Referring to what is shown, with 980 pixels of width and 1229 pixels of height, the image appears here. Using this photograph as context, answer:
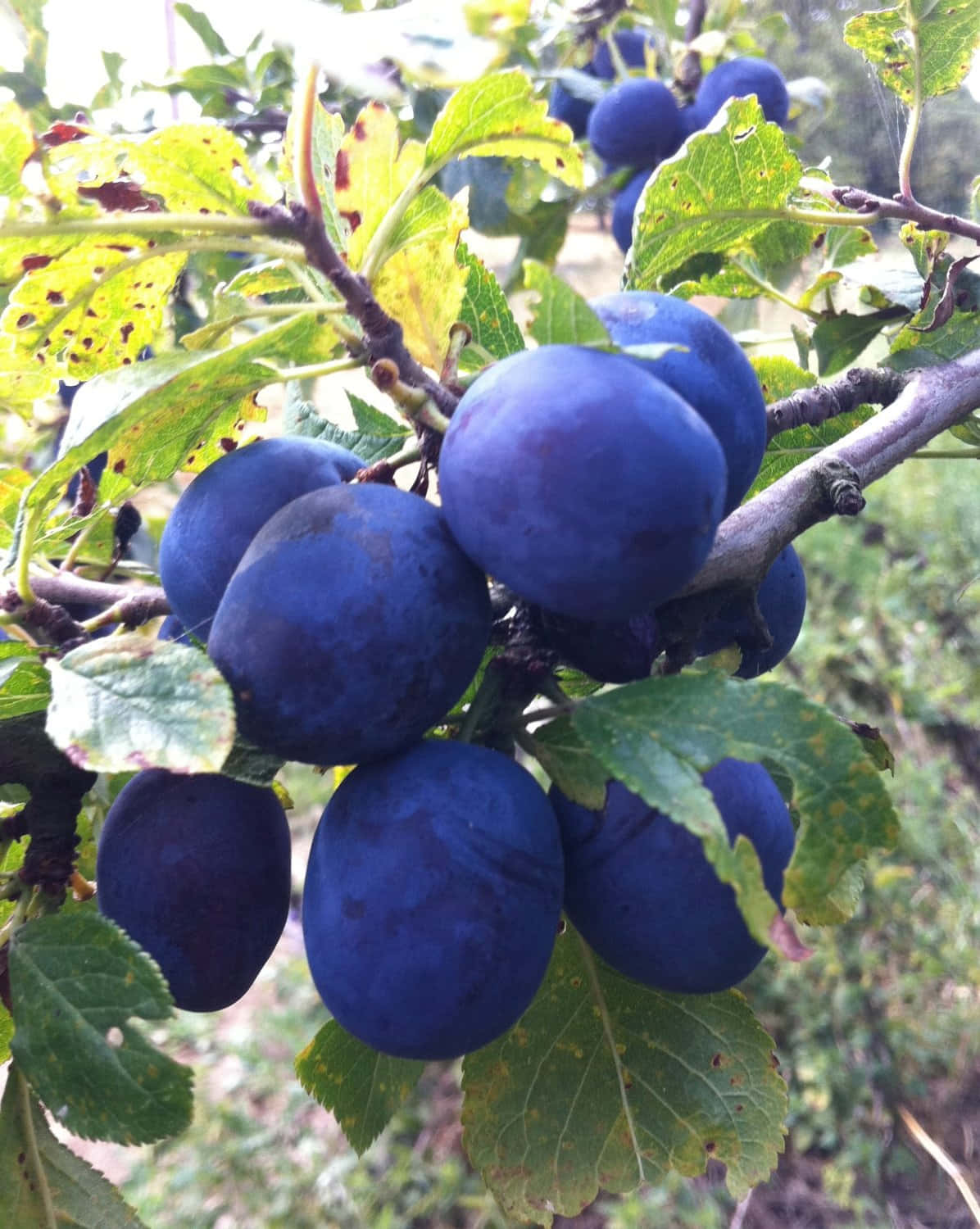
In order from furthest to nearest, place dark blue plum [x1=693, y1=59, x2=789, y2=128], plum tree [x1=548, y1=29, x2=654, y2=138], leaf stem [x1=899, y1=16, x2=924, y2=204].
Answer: plum tree [x1=548, y1=29, x2=654, y2=138]
dark blue plum [x1=693, y1=59, x2=789, y2=128]
leaf stem [x1=899, y1=16, x2=924, y2=204]

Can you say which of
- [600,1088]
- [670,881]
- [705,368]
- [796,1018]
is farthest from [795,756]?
[796,1018]

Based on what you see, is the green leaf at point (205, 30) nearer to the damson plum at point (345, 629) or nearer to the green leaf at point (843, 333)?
the green leaf at point (843, 333)

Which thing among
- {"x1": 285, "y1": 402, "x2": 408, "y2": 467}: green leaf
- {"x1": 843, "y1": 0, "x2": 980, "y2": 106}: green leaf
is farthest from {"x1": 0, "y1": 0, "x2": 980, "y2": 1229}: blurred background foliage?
{"x1": 285, "y1": 402, "x2": 408, "y2": 467}: green leaf

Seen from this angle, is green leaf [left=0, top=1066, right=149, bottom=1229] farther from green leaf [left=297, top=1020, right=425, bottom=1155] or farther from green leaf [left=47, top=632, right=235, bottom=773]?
green leaf [left=47, top=632, right=235, bottom=773]

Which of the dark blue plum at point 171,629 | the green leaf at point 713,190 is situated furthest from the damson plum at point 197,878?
the green leaf at point 713,190

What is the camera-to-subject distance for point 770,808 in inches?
20.4

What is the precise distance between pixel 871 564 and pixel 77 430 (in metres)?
3.10

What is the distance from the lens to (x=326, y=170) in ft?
1.90

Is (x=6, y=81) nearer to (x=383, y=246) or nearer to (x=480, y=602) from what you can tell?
(x=383, y=246)

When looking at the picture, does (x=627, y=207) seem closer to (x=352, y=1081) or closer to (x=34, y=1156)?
(x=352, y=1081)

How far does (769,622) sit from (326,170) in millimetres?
435

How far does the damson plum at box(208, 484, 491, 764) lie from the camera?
44 cm

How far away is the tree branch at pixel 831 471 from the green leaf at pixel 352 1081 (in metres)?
0.38

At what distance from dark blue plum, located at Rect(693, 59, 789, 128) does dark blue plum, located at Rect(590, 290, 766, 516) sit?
103cm
